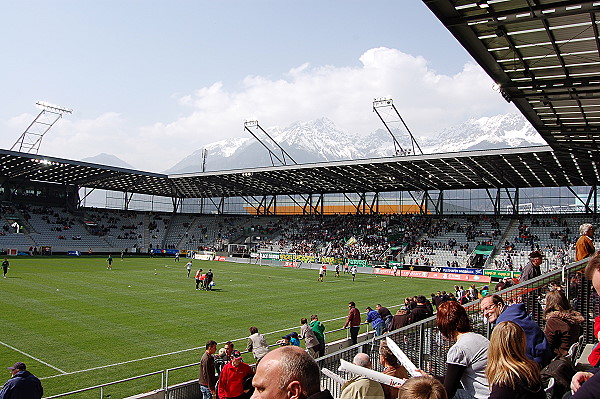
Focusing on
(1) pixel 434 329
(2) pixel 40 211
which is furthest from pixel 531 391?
(2) pixel 40 211

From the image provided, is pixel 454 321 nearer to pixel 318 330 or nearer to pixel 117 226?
pixel 318 330

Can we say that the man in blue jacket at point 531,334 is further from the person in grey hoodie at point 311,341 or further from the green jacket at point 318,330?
the green jacket at point 318,330

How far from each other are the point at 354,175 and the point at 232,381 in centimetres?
4753

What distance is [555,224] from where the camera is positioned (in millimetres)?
52750

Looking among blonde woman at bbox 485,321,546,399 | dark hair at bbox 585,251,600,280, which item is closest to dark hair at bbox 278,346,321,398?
blonde woman at bbox 485,321,546,399

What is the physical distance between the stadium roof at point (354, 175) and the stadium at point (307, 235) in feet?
0.92

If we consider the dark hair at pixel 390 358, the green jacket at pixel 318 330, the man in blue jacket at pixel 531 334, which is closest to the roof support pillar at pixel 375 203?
the green jacket at pixel 318 330

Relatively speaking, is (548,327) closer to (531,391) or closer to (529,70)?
(531,391)

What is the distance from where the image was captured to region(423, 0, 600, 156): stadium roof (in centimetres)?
1200

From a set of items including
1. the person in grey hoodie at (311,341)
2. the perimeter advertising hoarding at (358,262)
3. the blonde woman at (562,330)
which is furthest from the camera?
the perimeter advertising hoarding at (358,262)

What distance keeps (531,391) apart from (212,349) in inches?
287

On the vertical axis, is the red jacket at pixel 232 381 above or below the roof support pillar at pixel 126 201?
below

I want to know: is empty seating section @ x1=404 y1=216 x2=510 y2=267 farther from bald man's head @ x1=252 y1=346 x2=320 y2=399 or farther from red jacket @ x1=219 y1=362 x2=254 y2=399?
bald man's head @ x1=252 y1=346 x2=320 y2=399

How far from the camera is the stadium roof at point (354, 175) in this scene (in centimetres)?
4194
